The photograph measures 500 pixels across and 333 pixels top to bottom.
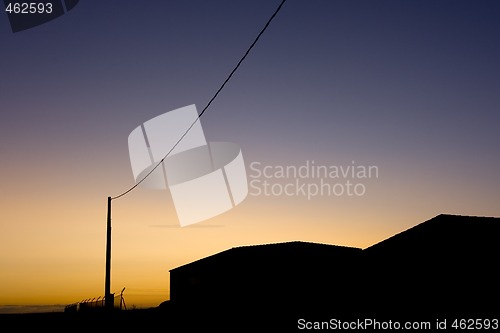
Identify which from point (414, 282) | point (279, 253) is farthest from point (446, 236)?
point (279, 253)

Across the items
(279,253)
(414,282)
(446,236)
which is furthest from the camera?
(279,253)

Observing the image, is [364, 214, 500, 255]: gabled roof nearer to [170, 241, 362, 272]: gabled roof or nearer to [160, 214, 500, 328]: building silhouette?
[160, 214, 500, 328]: building silhouette

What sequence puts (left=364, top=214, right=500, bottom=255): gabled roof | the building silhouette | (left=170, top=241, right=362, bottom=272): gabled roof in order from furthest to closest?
(left=170, top=241, right=362, bottom=272): gabled roof → (left=364, top=214, right=500, bottom=255): gabled roof → the building silhouette

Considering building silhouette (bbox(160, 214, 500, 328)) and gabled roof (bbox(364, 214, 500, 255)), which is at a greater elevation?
gabled roof (bbox(364, 214, 500, 255))

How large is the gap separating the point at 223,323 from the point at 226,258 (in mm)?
8676

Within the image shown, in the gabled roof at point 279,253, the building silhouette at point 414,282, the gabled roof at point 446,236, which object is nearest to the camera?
the building silhouette at point 414,282

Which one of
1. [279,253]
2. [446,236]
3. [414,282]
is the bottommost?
[414,282]

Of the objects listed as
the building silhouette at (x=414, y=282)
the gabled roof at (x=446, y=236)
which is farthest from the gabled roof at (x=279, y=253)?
the gabled roof at (x=446, y=236)

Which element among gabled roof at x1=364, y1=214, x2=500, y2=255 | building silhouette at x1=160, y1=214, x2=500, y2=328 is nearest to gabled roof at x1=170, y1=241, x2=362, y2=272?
building silhouette at x1=160, y1=214, x2=500, y2=328

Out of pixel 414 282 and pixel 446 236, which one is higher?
pixel 446 236

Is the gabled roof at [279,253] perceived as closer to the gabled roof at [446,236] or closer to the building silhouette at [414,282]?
the building silhouette at [414,282]

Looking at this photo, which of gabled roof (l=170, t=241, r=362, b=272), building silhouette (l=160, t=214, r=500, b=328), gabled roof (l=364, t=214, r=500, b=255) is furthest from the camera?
gabled roof (l=170, t=241, r=362, b=272)

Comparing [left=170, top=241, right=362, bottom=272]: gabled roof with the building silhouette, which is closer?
the building silhouette

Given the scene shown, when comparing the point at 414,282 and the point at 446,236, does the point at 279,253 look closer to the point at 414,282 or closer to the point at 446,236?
the point at 414,282
